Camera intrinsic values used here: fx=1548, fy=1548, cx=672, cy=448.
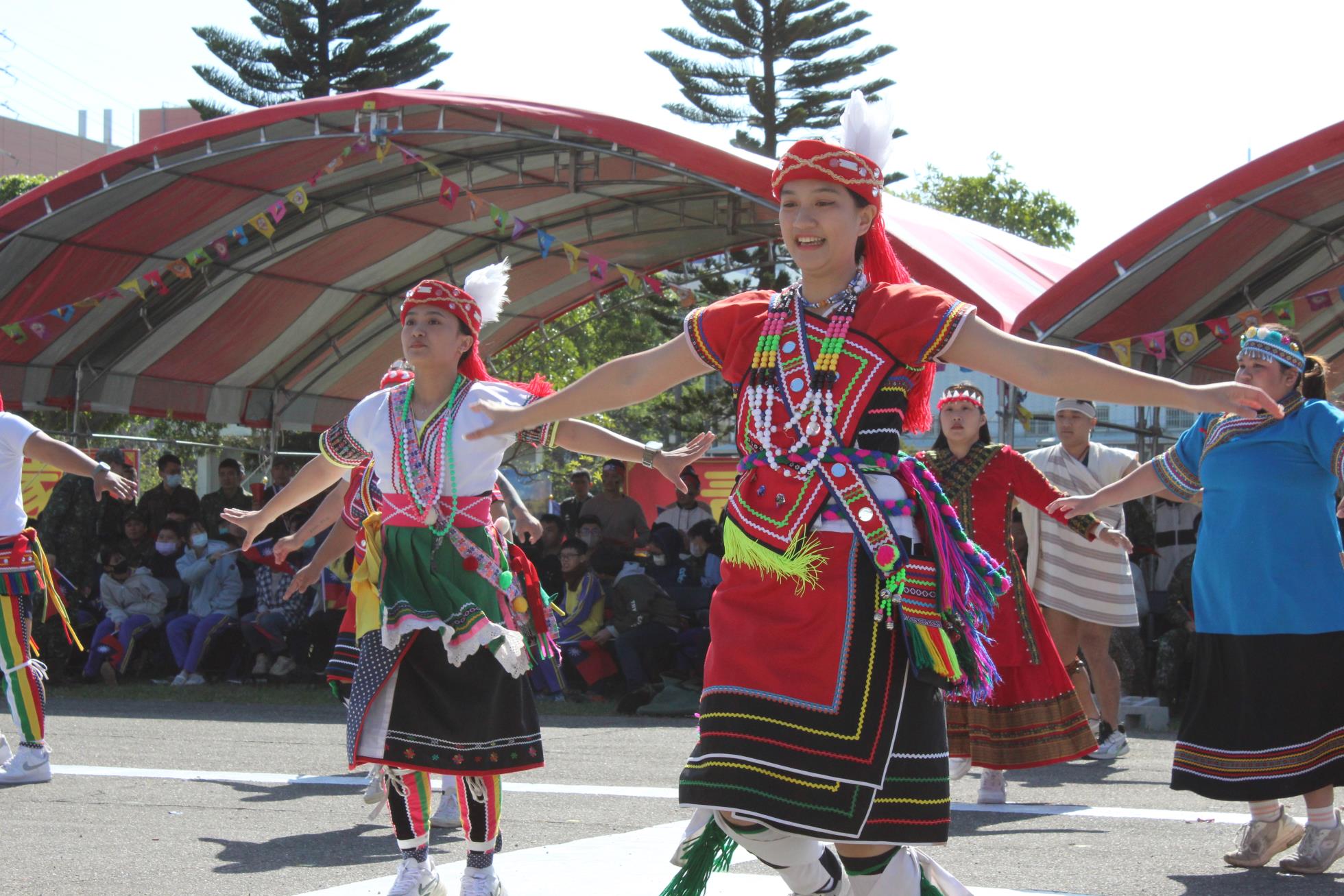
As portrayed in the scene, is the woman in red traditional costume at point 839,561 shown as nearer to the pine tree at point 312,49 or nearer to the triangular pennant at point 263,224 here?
the triangular pennant at point 263,224

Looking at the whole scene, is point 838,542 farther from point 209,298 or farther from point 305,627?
point 209,298

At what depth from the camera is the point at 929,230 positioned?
1428 centimetres

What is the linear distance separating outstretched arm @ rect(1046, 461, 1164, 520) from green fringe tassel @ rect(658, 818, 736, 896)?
2189 mm

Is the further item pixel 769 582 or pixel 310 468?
pixel 310 468

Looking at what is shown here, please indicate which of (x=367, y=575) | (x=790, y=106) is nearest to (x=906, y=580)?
(x=367, y=575)

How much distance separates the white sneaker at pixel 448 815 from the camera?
20.5 ft

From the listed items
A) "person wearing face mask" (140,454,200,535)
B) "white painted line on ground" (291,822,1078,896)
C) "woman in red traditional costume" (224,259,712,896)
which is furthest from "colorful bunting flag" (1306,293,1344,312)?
"person wearing face mask" (140,454,200,535)

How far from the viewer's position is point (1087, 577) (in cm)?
859

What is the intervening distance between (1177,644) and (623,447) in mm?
7123

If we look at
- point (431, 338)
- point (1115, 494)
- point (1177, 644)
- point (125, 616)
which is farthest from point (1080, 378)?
point (125, 616)

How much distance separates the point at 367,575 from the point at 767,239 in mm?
13119

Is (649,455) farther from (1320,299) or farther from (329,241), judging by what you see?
(329,241)

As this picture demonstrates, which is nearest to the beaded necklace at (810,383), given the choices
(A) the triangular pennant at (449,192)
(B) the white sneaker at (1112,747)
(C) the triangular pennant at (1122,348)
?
(B) the white sneaker at (1112,747)

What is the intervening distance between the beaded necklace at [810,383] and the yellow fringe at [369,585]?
1.84 metres
